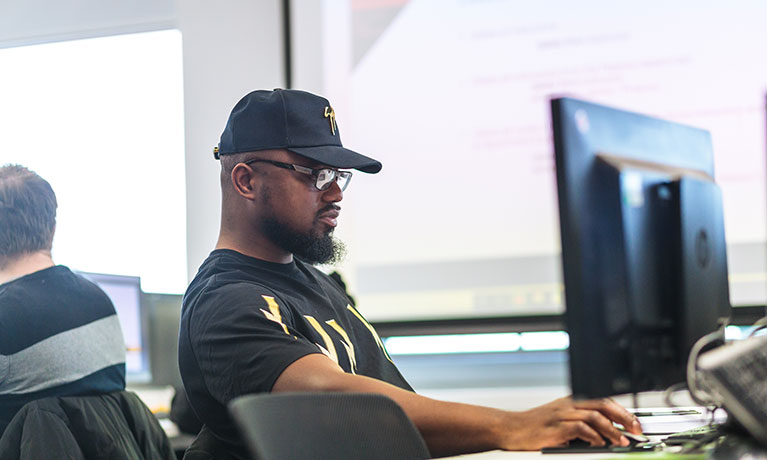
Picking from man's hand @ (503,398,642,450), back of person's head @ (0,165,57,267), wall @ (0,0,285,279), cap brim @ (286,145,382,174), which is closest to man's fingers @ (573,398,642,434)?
man's hand @ (503,398,642,450)

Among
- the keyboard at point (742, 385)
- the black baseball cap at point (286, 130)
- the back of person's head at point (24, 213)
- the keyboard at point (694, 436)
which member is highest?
the black baseball cap at point (286, 130)

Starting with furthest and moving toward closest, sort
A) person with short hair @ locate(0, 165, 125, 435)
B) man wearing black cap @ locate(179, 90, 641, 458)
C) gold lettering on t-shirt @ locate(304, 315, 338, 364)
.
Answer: person with short hair @ locate(0, 165, 125, 435), gold lettering on t-shirt @ locate(304, 315, 338, 364), man wearing black cap @ locate(179, 90, 641, 458)

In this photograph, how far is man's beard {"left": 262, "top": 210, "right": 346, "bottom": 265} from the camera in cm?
184

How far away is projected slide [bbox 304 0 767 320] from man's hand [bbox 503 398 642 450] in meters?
2.00

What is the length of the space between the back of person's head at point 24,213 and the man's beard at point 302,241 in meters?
0.74

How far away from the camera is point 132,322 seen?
2.97m

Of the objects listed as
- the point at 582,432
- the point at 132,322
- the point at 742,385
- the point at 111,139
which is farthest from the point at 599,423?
the point at 111,139

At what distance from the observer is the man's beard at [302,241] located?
1.84m

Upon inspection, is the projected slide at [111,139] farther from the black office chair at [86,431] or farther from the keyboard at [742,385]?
the keyboard at [742,385]

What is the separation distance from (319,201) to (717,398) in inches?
41.2

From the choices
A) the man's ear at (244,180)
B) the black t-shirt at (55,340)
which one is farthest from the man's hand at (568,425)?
the black t-shirt at (55,340)

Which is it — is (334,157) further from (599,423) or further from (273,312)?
(599,423)

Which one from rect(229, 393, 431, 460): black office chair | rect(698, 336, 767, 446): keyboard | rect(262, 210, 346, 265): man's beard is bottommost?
rect(229, 393, 431, 460): black office chair

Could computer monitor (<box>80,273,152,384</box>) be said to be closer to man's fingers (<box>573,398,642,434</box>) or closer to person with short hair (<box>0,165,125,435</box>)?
person with short hair (<box>0,165,125,435</box>)
